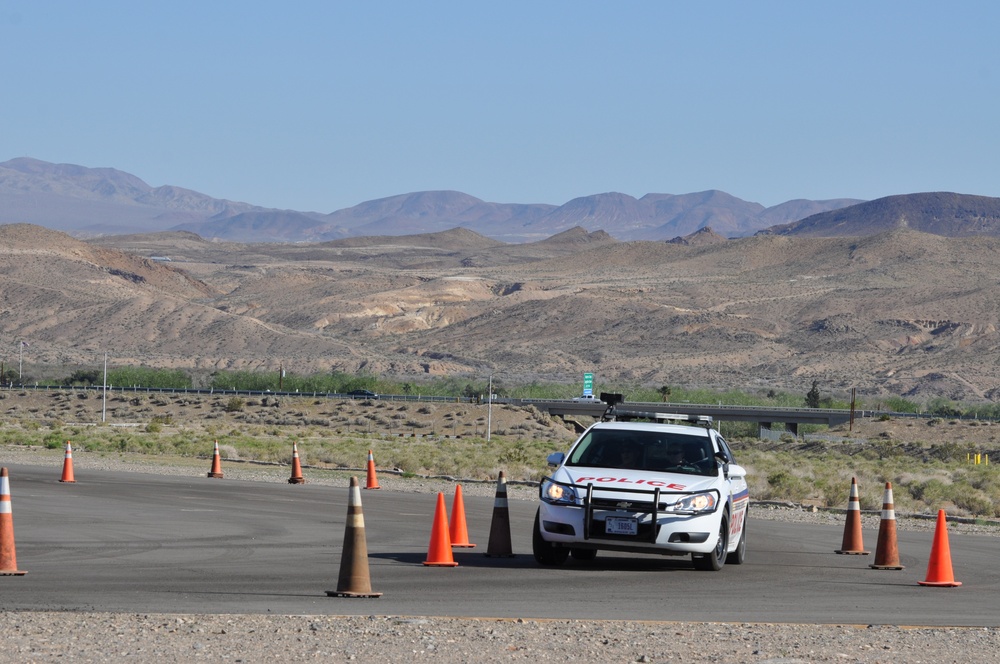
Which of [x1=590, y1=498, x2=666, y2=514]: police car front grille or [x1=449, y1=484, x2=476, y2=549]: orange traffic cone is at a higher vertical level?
[x1=590, y1=498, x2=666, y2=514]: police car front grille

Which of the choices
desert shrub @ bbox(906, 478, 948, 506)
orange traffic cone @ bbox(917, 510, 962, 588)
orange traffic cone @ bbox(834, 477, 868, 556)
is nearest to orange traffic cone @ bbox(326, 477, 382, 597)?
orange traffic cone @ bbox(917, 510, 962, 588)

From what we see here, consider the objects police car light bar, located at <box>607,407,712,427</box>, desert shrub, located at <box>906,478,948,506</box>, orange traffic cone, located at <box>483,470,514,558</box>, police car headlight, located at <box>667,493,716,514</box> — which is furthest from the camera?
desert shrub, located at <box>906,478,948,506</box>

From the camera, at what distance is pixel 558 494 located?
15.0 metres

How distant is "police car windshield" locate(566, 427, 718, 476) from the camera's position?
51.8 ft

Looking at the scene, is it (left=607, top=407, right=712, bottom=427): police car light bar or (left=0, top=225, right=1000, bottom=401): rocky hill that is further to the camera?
(left=0, top=225, right=1000, bottom=401): rocky hill

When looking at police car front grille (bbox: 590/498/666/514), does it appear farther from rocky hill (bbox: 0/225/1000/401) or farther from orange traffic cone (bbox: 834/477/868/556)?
rocky hill (bbox: 0/225/1000/401)

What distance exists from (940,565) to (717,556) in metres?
2.10

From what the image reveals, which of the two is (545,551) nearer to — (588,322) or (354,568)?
(354,568)

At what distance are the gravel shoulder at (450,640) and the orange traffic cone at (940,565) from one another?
306cm

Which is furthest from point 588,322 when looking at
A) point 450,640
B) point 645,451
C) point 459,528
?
point 450,640

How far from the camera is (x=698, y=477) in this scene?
15328 millimetres

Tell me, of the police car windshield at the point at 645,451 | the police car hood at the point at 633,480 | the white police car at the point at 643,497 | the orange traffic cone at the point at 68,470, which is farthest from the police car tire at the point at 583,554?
the orange traffic cone at the point at 68,470

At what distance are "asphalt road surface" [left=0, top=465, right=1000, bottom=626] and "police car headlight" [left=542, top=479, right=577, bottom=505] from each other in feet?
2.31

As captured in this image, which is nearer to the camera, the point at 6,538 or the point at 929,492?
the point at 6,538
